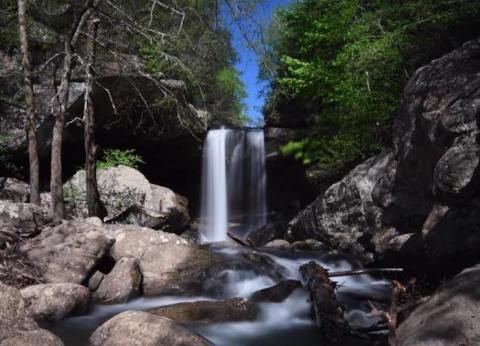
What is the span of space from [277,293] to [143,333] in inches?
107

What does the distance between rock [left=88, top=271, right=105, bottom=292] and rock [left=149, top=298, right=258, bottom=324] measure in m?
1.26

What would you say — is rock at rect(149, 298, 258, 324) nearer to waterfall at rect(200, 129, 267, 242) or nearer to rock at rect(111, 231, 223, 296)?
rock at rect(111, 231, 223, 296)

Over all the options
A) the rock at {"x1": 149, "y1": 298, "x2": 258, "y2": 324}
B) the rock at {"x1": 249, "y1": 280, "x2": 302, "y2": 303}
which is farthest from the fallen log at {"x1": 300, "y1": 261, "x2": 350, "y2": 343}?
the rock at {"x1": 149, "y1": 298, "x2": 258, "y2": 324}

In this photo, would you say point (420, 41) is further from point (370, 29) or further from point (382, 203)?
point (382, 203)

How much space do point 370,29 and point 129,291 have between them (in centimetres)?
998

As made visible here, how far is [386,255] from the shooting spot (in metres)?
7.25

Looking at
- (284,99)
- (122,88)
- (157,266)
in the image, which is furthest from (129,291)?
(284,99)

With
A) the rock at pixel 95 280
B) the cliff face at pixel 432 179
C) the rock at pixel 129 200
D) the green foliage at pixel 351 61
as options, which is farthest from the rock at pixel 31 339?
the rock at pixel 129 200

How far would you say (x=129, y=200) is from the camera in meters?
12.9

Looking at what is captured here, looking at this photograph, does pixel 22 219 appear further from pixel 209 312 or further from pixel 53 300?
pixel 209 312

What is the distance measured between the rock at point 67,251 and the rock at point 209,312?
1.40 meters

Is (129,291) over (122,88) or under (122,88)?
under

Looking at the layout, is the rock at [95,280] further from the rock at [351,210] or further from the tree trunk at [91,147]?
the rock at [351,210]

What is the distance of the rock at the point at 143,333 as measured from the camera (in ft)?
13.8
